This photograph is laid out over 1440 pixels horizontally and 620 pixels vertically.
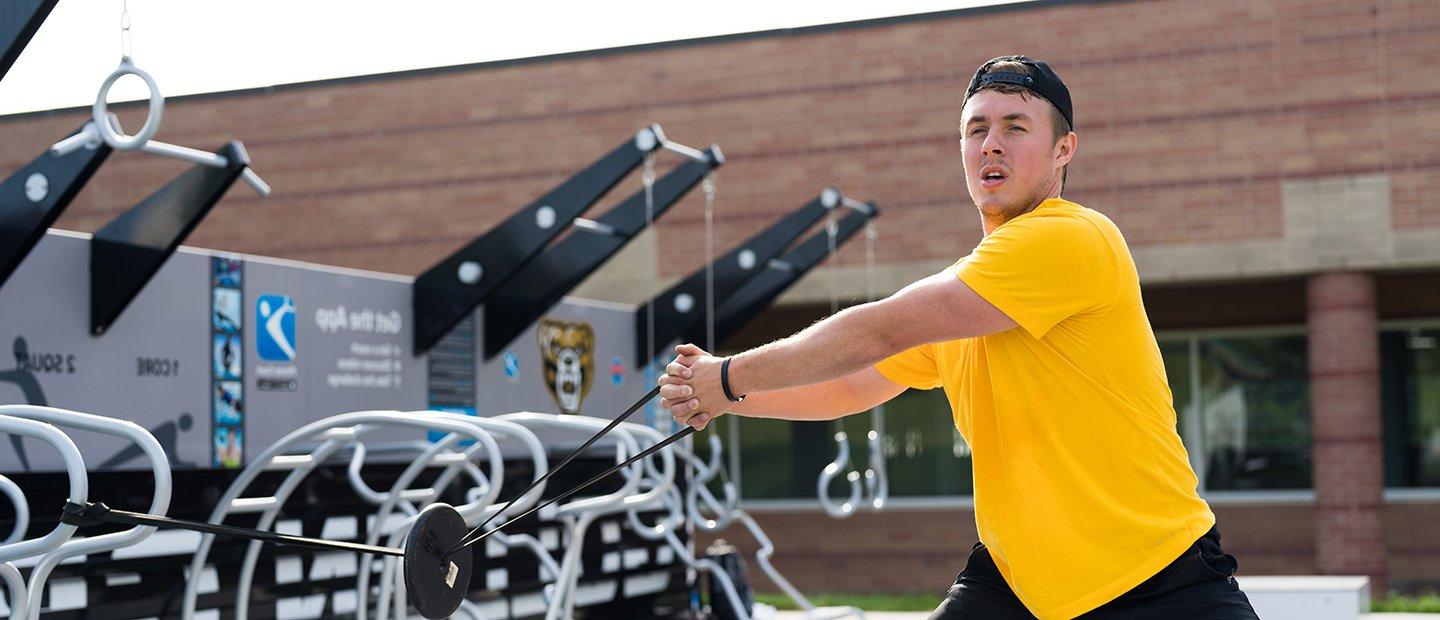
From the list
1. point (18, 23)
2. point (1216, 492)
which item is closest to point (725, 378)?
point (18, 23)

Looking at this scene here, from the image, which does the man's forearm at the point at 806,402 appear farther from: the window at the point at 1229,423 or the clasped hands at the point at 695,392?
the window at the point at 1229,423

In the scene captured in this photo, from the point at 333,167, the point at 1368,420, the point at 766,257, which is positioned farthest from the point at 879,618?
the point at 333,167

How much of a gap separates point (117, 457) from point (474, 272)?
2.83 meters

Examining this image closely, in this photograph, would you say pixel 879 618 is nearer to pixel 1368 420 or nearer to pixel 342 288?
pixel 1368 420

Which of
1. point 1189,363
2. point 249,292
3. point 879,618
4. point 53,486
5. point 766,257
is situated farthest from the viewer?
point 1189,363

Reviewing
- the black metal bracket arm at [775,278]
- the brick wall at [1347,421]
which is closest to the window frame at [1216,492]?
the brick wall at [1347,421]

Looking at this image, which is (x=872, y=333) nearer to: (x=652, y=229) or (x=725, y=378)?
(x=725, y=378)

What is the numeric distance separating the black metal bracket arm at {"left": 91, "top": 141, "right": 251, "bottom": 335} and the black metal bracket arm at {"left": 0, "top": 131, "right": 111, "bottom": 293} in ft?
1.63

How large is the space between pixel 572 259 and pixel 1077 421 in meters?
7.53

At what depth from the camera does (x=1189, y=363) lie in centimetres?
1631

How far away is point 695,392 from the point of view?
9.67ft

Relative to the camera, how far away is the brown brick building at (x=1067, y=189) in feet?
46.1

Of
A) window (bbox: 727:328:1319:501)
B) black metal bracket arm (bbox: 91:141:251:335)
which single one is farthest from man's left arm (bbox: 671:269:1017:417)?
window (bbox: 727:328:1319:501)

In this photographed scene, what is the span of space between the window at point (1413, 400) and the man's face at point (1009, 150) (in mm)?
13929
